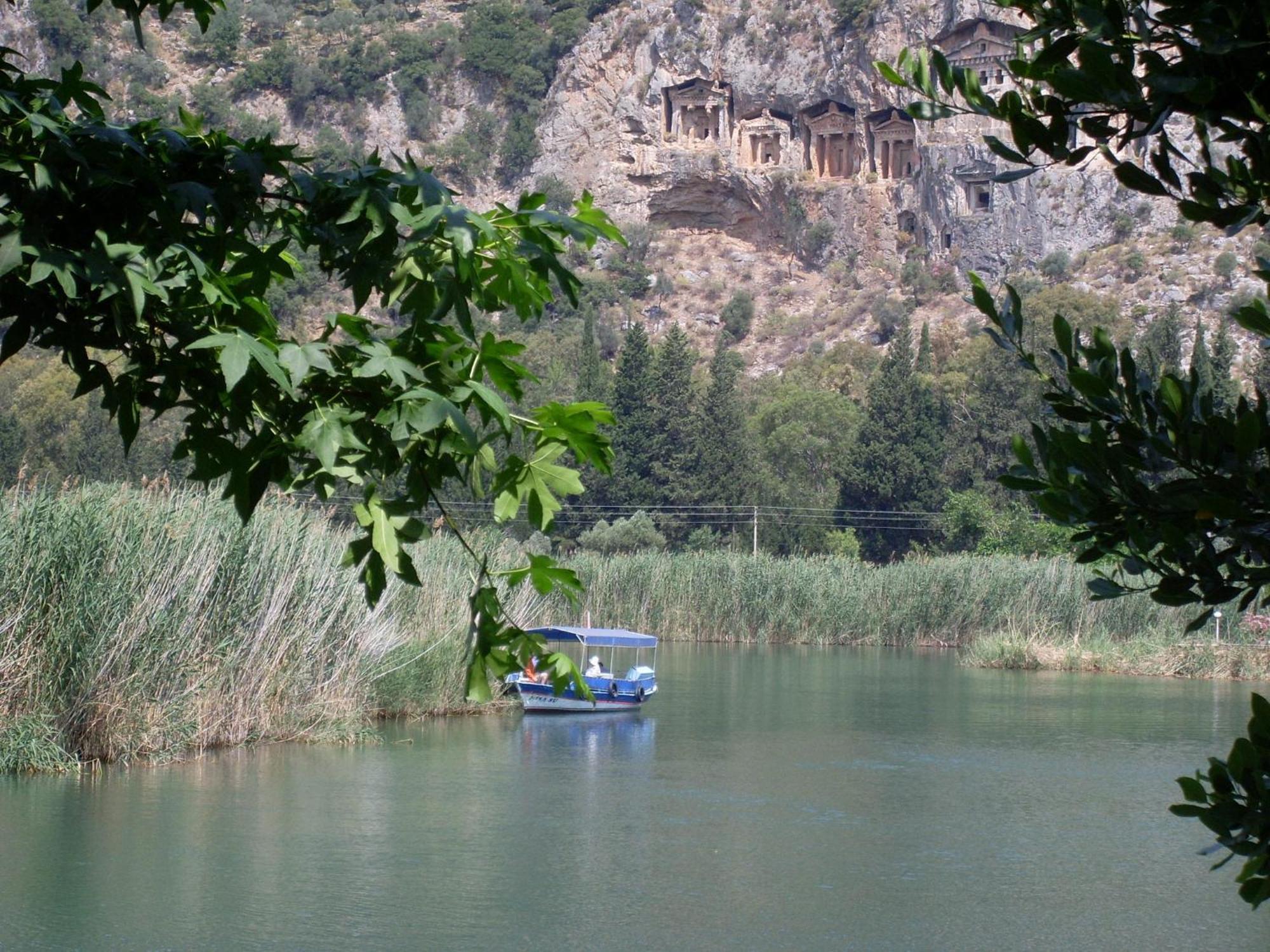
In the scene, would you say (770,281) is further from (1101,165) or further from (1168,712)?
(1168,712)

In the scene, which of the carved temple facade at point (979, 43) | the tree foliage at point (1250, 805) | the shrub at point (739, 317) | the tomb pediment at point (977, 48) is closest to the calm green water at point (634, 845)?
the tree foliage at point (1250, 805)

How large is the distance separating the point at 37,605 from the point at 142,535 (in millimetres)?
1197

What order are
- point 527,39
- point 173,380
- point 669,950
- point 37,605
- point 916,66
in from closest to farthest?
point 173,380
point 916,66
point 669,950
point 37,605
point 527,39

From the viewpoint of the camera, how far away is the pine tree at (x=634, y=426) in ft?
152

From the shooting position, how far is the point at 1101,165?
210ft

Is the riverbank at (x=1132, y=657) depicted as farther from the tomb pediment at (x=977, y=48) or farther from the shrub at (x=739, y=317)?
the tomb pediment at (x=977, y=48)

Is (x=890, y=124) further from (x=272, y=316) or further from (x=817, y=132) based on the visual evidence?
(x=272, y=316)

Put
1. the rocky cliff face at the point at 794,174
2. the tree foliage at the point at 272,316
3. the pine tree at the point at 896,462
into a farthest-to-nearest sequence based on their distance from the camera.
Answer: the rocky cliff face at the point at 794,174, the pine tree at the point at 896,462, the tree foliage at the point at 272,316

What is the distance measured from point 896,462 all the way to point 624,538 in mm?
9610

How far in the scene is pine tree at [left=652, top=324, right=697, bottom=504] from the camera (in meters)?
46.3

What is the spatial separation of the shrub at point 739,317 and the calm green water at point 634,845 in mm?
51556

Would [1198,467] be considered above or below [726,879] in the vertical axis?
above

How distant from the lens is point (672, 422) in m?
47.9

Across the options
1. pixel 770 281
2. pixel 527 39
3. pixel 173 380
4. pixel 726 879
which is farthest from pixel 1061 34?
pixel 527 39
